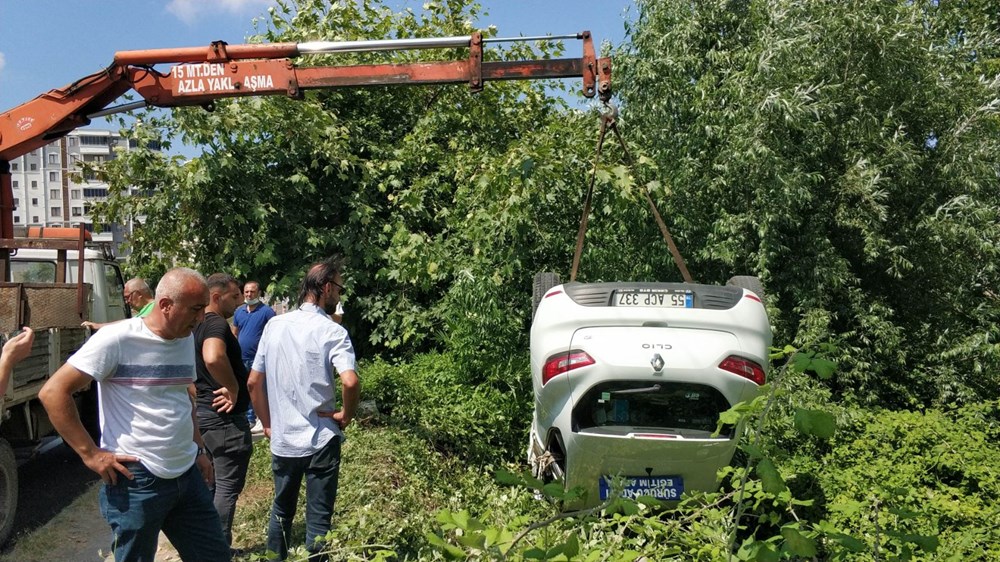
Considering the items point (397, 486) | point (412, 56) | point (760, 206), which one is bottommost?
point (397, 486)

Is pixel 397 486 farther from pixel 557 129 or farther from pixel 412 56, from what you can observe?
pixel 412 56

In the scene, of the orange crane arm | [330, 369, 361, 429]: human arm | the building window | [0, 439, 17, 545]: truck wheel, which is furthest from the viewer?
the building window

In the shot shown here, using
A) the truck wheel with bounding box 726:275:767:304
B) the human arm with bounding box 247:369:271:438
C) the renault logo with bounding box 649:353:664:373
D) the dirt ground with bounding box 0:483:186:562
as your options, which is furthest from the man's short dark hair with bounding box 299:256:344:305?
the truck wheel with bounding box 726:275:767:304

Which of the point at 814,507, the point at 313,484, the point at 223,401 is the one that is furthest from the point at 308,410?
the point at 814,507

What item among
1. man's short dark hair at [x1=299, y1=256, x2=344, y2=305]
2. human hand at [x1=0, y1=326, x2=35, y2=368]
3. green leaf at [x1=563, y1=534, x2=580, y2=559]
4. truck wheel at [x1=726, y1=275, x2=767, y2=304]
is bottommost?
green leaf at [x1=563, y1=534, x2=580, y2=559]

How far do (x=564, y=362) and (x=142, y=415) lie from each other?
2.45 m

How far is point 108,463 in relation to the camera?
3428mm

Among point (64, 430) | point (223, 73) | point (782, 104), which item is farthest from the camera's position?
point (782, 104)

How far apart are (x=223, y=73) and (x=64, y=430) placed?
4.76 meters

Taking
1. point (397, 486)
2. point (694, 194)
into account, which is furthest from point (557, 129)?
point (397, 486)

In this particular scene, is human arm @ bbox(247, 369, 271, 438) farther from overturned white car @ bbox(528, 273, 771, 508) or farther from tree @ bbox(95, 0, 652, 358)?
tree @ bbox(95, 0, 652, 358)

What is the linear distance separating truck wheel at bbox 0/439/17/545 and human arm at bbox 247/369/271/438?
282cm

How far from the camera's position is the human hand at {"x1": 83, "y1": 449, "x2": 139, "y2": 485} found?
3402 mm

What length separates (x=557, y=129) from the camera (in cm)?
919
